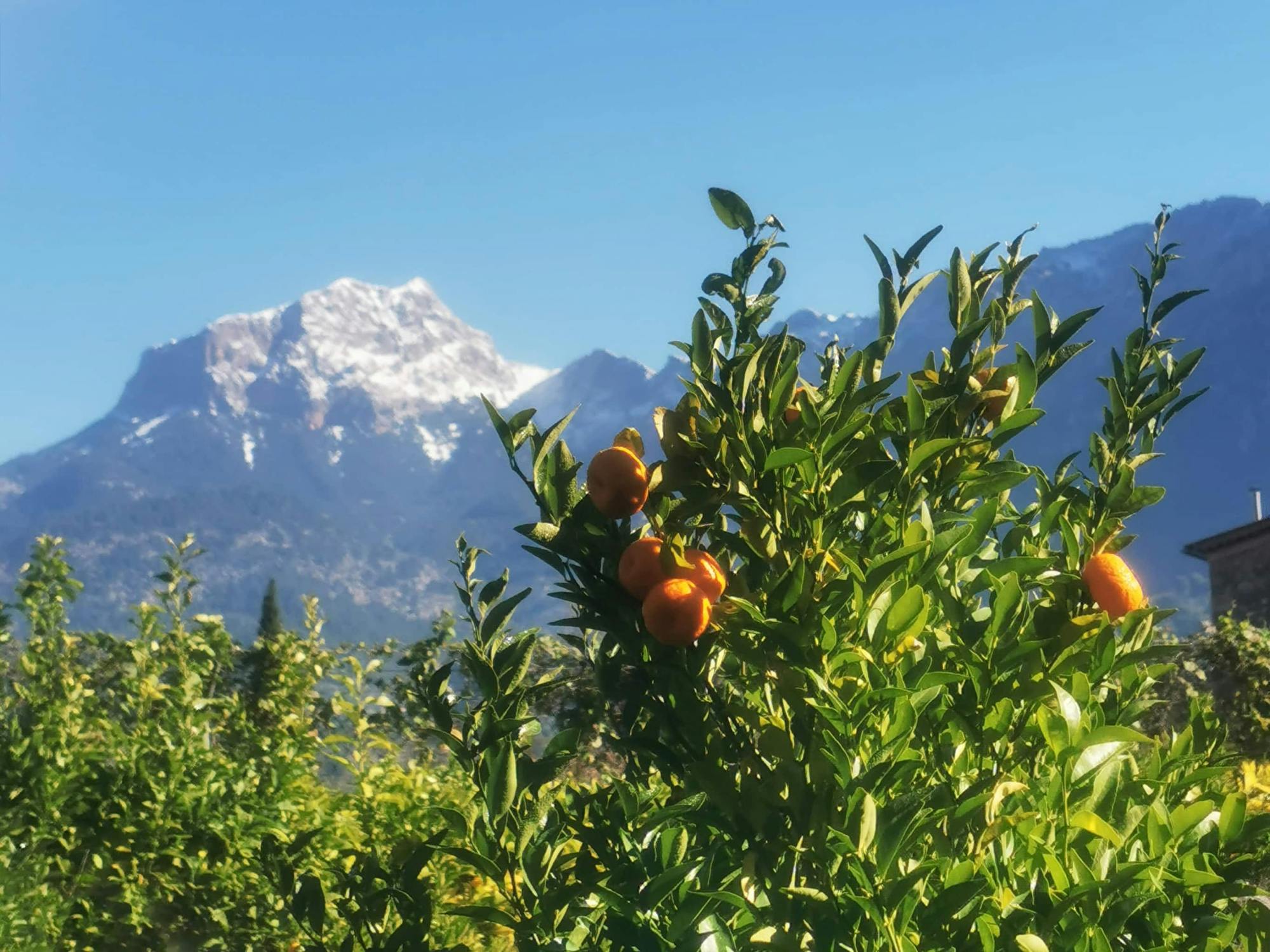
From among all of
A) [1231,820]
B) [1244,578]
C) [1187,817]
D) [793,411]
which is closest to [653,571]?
[793,411]

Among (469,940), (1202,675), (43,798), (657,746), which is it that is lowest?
(1202,675)

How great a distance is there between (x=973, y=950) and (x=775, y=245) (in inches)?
43.0

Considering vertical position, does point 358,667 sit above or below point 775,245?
below

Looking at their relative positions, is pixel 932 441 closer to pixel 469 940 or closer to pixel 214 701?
pixel 469 940

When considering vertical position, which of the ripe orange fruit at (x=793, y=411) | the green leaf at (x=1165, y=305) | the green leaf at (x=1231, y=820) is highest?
the green leaf at (x=1165, y=305)

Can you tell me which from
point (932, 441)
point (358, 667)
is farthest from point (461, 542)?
point (358, 667)

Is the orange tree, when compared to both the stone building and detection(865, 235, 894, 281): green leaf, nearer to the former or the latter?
detection(865, 235, 894, 281): green leaf

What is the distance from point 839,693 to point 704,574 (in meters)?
0.26

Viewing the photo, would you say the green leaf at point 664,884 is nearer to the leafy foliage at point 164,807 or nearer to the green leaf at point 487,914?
the green leaf at point 487,914

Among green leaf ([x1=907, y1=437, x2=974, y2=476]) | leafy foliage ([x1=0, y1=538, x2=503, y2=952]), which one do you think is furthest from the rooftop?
green leaf ([x1=907, y1=437, x2=974, y2=476])

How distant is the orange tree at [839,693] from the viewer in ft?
4.98

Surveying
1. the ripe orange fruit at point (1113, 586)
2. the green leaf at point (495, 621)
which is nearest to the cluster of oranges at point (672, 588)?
the green leaf at point (495, 621)

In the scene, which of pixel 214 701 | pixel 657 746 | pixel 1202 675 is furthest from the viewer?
pixel 1202 675

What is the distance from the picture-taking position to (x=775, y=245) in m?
1.83
